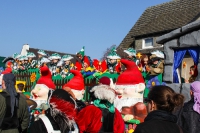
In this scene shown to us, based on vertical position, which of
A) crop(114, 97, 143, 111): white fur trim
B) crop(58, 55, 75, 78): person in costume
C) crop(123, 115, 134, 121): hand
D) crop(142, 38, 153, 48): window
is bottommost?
crop(123, 115, 134, 121): hand

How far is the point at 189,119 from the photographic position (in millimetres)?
3945

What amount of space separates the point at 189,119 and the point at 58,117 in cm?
161

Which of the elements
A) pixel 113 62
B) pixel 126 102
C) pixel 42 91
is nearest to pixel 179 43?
pixel 126 102

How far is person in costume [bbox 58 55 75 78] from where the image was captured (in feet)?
32.7

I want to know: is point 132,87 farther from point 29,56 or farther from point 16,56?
point 16,56

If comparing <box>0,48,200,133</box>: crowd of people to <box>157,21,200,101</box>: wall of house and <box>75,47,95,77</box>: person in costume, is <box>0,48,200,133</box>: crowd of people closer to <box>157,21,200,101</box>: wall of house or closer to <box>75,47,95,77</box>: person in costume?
<box>157,21,200,101</box>: wall of house

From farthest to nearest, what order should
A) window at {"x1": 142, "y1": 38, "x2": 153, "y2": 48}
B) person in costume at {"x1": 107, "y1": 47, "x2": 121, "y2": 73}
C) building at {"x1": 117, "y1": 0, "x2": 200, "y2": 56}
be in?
window at {"x1": 142, "y1": 38, "x2": 153, "y2": 48}, building at {"x1": 117, "y1": 0, "x2": 200, "y2": 56}, person in costume at {"x1": 107, "y1": 47, "x2": 121, "y2": 73}

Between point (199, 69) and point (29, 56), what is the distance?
6.98 m

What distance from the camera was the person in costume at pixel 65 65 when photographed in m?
9.98

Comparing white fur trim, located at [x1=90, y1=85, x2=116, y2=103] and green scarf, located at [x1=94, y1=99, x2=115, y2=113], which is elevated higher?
white fur trim, located at [x1=90, y1=85, x2=116, y2=103]

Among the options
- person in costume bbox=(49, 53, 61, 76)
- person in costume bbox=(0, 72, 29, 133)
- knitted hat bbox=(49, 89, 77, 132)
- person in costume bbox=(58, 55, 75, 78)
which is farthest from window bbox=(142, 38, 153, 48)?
knitted hat bbox=(49, 89, 77, 132)

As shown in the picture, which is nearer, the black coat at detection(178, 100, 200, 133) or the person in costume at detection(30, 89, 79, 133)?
the person in costume at detection(30, 89, 79, 133)

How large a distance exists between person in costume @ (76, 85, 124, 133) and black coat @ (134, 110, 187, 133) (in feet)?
4.19

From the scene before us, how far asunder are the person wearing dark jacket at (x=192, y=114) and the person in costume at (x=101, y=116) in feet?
2.47
